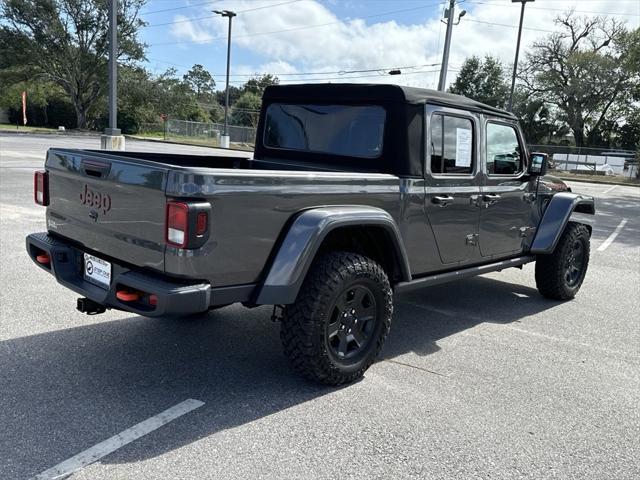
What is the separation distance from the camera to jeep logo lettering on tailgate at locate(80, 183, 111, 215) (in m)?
3.23

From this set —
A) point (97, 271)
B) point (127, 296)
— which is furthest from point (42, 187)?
point (127, 296)

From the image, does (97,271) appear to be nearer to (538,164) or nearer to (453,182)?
(453,182)

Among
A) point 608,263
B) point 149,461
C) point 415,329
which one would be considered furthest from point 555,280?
point 149,461

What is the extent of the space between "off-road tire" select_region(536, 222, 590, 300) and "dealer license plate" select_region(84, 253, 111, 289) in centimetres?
417

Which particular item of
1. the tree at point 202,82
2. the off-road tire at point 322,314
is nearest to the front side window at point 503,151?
the off-road tire at point 322,314

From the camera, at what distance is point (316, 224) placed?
321 cm

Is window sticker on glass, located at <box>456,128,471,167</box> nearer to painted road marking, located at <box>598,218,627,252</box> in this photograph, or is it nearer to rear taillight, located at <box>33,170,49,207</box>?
rear taillight, located at <box>33,170,49,207</box>

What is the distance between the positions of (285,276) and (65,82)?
167 feet

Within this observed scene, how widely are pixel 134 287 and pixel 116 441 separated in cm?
76

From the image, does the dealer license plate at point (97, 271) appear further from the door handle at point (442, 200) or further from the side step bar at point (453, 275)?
the door handle at point (442, 200)

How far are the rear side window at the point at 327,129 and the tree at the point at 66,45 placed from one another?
47393mm

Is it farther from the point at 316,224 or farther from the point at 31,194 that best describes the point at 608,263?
the point at 31,194

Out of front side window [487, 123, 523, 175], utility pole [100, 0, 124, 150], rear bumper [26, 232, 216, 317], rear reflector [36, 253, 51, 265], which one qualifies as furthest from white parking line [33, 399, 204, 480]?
utility pole [100, 0, 124, 150]

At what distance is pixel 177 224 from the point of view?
110 inches
